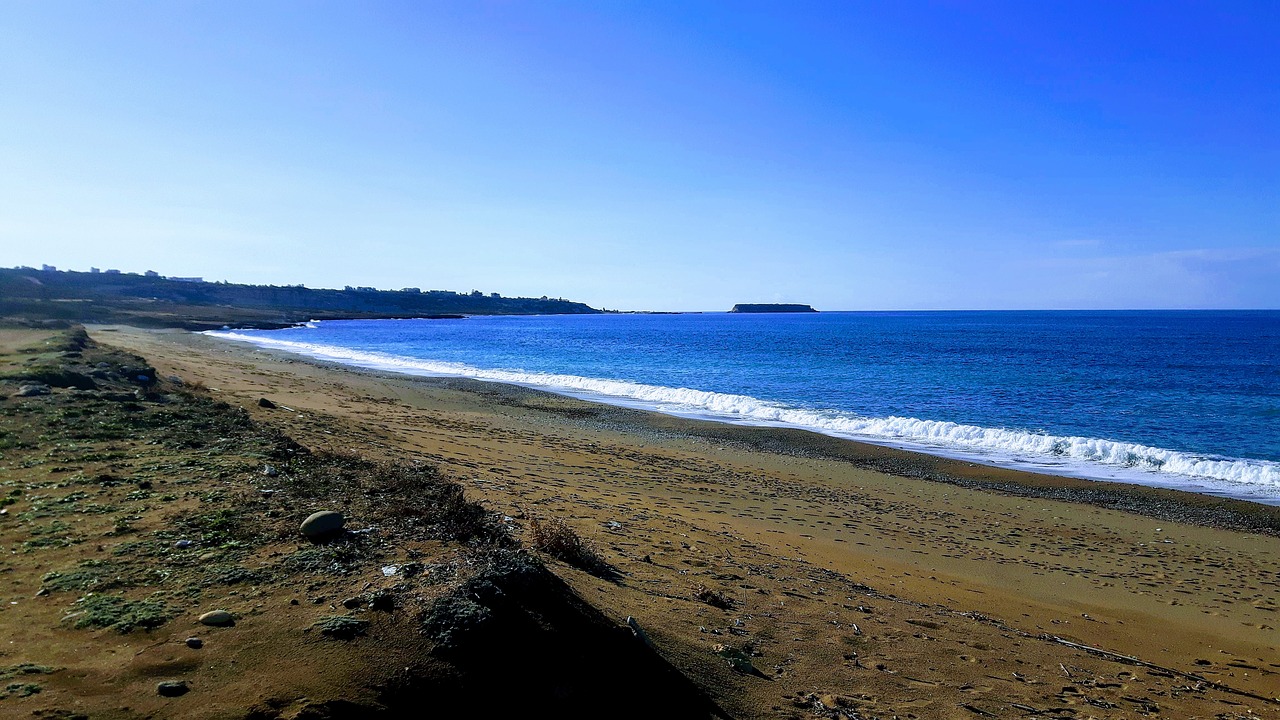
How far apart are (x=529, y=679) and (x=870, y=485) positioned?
1273 centimetres

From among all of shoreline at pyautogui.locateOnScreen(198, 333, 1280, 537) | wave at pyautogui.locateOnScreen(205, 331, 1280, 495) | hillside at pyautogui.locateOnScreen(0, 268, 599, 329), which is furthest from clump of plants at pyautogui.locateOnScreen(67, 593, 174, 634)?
hillside at pyautogui.locateOnScreen(0, 268, 599, 329)

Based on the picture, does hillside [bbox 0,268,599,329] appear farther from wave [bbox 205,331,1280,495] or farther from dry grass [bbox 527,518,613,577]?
dry grass [bbox 527,518,613,577]

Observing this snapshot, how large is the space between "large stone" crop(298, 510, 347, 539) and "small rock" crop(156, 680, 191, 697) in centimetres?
210

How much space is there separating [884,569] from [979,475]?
351 inches

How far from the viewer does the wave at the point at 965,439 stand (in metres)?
17.1

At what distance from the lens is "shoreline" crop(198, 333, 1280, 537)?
13.6m

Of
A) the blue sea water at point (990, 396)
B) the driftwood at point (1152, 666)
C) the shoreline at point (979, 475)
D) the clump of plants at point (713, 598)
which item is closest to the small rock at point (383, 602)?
the clump of plants at point (713, 598)

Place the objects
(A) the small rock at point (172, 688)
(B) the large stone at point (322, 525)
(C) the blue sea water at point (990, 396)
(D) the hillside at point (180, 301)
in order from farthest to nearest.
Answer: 1. (D) the hillside at point (180, 301)
2. (C) the blue sea water at point (990, 396)
3. (B) the large stone at point (322, 525)
4. (A) the small rock at point (172, 688)

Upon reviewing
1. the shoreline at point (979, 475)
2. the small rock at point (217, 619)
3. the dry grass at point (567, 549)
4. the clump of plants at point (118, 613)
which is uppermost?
the small rock at point (217, 619)

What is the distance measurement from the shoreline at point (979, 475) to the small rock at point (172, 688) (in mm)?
15866

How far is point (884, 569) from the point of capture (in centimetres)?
932

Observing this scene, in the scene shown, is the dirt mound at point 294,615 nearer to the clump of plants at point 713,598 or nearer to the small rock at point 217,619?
the small rock at point 217,619

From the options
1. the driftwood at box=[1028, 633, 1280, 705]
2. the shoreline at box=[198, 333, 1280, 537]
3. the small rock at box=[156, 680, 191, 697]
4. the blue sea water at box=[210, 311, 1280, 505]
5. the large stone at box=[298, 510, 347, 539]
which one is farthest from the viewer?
the blue sea water at box=[210, 311, 1280, 505]

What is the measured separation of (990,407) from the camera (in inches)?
1080
